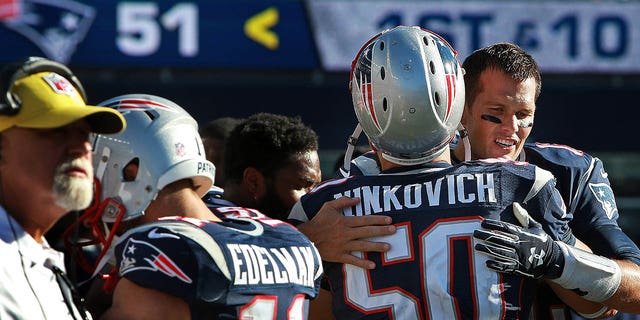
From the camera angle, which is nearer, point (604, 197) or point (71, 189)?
point (71, 189)

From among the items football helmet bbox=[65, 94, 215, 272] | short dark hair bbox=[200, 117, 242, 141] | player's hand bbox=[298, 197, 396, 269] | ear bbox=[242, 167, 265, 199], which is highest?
football helmet bbox=[65, 94, 215, 272]

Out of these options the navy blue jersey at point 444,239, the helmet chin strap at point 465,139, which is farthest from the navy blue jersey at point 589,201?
the helmet chin strap at point 465,139

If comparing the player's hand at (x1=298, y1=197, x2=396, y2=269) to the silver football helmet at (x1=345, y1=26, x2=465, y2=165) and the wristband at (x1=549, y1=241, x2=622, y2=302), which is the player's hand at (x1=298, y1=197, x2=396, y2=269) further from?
the wristband at (x1=549, y1=241, x2=622, y2=302)

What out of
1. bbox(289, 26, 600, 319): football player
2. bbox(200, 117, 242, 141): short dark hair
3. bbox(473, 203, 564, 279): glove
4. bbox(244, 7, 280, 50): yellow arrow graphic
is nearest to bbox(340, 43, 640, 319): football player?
bbox(289, 26, 600, 319): football player

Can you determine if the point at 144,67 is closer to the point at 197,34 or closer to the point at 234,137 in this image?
the point at 197,34

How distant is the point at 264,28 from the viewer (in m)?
12.6

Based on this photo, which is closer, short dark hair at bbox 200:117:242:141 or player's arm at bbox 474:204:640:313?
player's arm at bbox 474:204:640:313

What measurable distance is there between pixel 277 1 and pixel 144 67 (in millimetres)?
1709

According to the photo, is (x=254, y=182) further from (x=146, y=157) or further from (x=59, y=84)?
(x=59, y=84)

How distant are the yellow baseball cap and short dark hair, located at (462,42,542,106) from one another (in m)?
1.54

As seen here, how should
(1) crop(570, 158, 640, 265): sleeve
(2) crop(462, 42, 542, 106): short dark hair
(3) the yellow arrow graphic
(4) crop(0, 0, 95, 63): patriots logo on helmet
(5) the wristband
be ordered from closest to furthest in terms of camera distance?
(5) the wristband → (1) crop(570, 158, 640, 265): sleeve → (2) crop(462, 42, 542, 106): short dark hair → (4) crop(0, 0, 95, 63): patriots logo on helmet → (3) the yellow arrow graphic

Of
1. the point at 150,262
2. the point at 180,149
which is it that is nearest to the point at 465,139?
the point at 180,149

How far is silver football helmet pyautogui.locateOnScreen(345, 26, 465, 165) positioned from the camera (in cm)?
348

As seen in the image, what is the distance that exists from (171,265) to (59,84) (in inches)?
24.3
